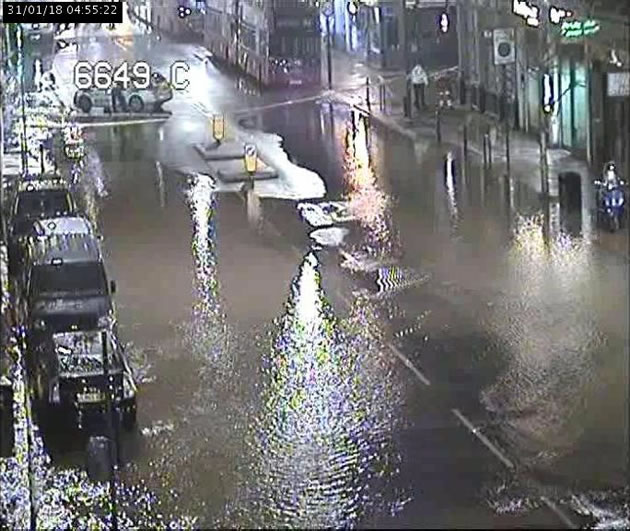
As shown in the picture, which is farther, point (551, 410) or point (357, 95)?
point (357, 95)

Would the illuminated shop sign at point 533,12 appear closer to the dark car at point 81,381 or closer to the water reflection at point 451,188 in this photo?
the water reflection at point 451,188

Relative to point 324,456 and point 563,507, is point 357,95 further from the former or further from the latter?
point 563,507

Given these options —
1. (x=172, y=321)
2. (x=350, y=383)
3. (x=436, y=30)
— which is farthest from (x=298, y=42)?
(x=350, y=383)

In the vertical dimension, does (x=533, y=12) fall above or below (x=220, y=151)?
above

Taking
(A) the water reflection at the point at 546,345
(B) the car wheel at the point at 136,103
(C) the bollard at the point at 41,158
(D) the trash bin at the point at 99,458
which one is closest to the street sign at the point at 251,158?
(B) the car wheel at the point at 136,103

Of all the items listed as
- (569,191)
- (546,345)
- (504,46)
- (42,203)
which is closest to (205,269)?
(42,203)

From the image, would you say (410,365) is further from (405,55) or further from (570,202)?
(405,55)
